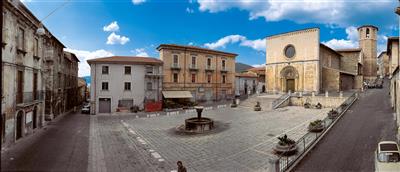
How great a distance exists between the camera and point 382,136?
44.2 feet

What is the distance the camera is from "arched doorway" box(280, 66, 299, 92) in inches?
1523

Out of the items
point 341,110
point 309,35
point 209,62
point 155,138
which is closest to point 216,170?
point 155,138

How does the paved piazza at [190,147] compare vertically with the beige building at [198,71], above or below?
below

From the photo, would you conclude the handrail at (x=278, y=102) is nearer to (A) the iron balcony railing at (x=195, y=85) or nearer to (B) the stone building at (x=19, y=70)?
(A) the iron balcony railing at (x=195, y=85)

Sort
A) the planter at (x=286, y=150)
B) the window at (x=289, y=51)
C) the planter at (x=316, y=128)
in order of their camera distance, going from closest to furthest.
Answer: the planter at (x=286, y=150) → the planter at (x=316, y=128) → the window at (x=289, y=51)

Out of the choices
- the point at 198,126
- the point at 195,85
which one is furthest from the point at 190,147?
the point at 195,85

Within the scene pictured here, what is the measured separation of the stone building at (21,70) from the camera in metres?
3.29

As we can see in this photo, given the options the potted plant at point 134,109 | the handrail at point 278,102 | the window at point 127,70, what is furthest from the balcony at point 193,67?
the handrail at point 278,102

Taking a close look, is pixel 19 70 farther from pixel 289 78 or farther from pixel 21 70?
pixel 289 78

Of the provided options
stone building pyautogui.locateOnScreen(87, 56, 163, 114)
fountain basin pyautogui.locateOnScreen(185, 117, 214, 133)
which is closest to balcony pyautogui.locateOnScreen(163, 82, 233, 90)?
stone building pyautogui.locateOnScreen(87, 56, 163, 114)

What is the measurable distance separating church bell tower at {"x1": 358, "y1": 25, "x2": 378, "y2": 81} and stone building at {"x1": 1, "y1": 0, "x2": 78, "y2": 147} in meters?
73.9

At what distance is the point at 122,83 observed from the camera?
1204 inches

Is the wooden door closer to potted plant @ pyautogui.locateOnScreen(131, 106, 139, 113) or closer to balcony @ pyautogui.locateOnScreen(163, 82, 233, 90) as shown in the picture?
→ balcony @ pyautogui.locateOnScreen(163, 82, 233, 90)

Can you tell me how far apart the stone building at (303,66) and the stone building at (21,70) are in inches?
1424
